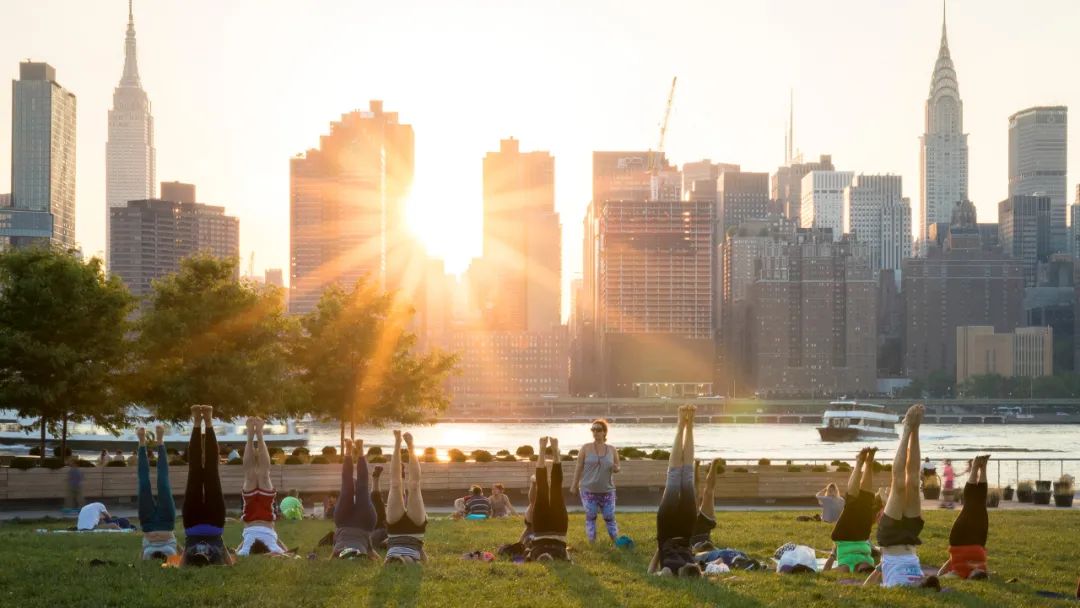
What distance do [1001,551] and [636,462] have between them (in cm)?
1710

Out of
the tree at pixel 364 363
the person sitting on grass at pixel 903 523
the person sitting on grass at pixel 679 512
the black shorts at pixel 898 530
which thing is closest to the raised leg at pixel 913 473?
the person sitting on grass at pixel 903 523

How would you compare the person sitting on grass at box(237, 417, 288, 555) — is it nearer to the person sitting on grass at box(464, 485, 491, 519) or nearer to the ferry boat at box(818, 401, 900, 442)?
the person sitting on grass at box(464, 485, 491, 519)

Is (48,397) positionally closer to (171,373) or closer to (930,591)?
(171,373)

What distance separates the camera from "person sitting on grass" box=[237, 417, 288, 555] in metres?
15.0

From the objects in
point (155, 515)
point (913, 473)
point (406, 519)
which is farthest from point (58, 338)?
point (913, 473)

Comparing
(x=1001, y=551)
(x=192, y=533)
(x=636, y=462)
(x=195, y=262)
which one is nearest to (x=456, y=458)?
(x=636, y=462)

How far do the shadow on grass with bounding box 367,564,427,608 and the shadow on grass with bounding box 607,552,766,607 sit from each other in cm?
243

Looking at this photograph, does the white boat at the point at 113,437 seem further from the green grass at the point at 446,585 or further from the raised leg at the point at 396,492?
the green grass at the point at 446,585

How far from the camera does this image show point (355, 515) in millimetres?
15695

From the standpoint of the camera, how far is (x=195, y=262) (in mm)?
42312

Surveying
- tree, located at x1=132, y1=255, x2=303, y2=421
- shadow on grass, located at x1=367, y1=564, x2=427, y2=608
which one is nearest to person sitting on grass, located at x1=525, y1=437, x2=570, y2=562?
shadow on grass, located at x1=367, y1=564, x2=427, y2=608

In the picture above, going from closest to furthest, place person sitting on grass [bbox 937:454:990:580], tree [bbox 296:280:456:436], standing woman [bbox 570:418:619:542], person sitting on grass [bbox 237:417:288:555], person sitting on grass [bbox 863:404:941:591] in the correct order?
1. person sitting on grass [bbox 863:404:941:591]
2. person sitting on grass [bbox 937:454:990:580]
3. person sitting on grass [bbox 237:417:288:555]
4. standing woman [bbox 570:418:619:542]
5. tree [bbox 296:280:456:436]

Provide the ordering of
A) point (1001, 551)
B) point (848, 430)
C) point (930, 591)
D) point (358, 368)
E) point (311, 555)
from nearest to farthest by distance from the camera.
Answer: point (930, 591) < point (311, 555) < point (1001, 551) < point (358, 368) < point (848, 430)

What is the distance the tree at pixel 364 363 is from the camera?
46.7 metres
